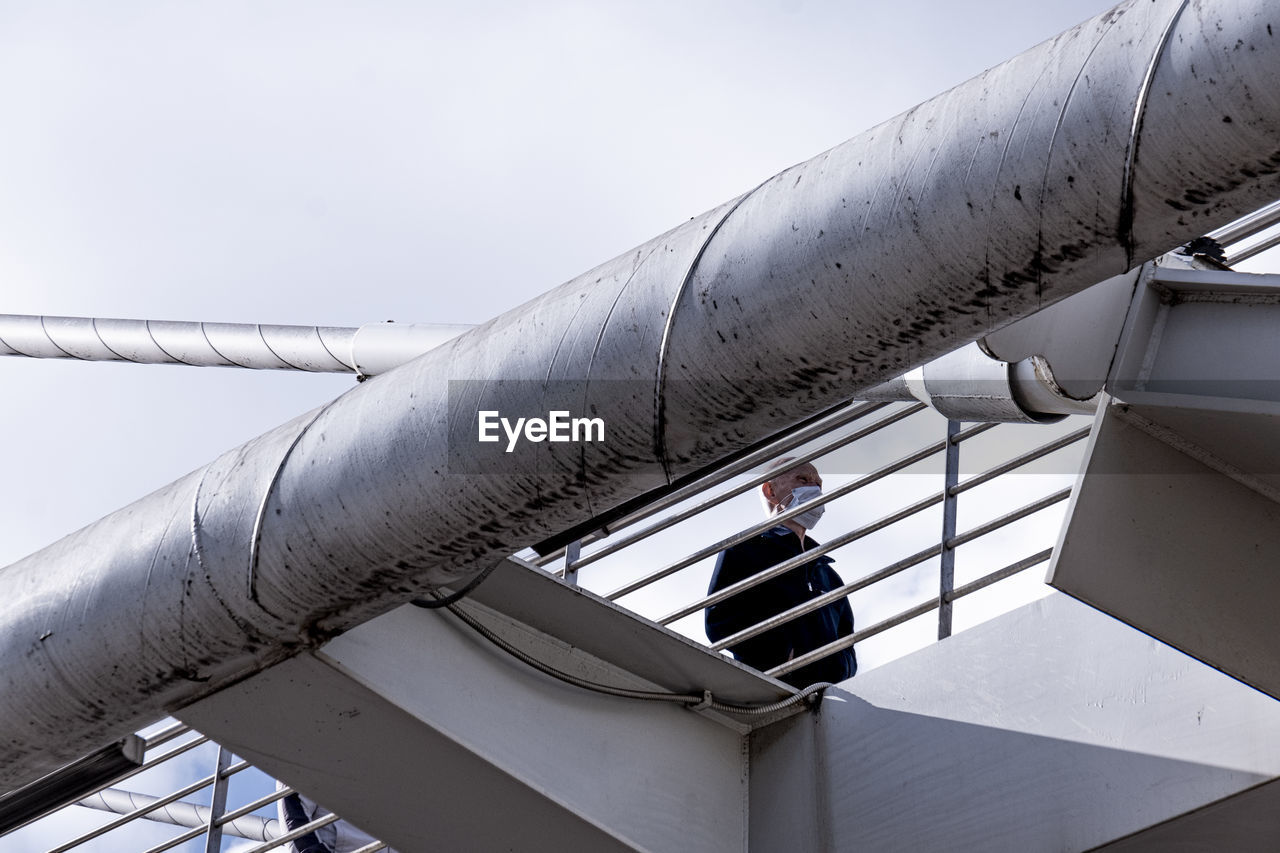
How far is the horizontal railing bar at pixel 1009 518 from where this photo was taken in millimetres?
4629

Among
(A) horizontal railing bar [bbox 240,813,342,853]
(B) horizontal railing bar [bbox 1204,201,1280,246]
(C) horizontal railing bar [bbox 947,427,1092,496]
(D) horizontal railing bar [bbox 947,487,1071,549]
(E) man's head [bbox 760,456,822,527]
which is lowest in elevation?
(A) horizontal railing bar [bbox 240,813,342,853]

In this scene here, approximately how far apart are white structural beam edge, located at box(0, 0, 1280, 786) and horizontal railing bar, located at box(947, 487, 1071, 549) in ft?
6.72

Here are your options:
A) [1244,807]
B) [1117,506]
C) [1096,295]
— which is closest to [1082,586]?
[1117,506]

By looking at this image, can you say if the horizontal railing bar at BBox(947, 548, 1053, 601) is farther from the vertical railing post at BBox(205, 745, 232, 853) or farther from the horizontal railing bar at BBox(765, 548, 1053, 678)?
the vertical railing post at BBox(205, 745, 232, 853)

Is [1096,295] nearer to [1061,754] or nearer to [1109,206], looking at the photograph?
[1109,206]

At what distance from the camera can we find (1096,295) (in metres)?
3.29

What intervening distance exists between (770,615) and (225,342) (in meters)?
2.56

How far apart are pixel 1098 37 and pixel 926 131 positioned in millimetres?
284

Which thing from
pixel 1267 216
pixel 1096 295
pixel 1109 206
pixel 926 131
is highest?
pixel 1267 216

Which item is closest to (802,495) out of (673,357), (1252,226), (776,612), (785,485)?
(785,485)

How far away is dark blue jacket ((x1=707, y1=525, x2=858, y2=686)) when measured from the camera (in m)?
5.70

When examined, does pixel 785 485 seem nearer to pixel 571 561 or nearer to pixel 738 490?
pixel 738 490

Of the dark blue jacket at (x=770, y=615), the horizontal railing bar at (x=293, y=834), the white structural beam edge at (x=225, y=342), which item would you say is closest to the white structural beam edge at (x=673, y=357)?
the white structural beam edge at (x=225, y=342)

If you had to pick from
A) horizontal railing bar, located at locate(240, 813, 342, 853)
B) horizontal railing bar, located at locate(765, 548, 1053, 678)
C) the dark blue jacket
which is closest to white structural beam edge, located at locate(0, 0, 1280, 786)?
horizontal railing bar, located at locate(240, 813, 342, 853)
